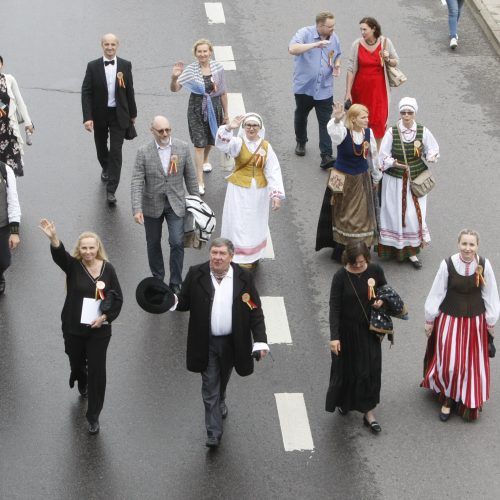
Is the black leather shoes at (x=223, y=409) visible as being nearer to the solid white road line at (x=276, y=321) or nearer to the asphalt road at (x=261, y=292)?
the asphalt road at (x=261, y=292)

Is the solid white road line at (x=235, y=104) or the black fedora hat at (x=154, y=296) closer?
the black fedora hat at (x=154, y=296)

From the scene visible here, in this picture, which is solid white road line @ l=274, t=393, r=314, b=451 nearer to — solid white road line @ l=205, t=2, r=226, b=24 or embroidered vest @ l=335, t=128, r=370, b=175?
embroidered vest @ l=335, t=128, r=370, b=175

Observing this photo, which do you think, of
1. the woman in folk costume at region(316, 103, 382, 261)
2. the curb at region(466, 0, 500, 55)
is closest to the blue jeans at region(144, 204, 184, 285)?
the woman in folk costume at region(316, 103, 382, 261)

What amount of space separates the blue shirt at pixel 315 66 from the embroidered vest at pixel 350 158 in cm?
227

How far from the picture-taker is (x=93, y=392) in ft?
33.8

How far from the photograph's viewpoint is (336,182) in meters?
12.8

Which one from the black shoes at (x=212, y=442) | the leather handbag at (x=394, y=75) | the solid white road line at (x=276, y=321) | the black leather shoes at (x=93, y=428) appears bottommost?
the solid white road line at (x=276, y=321)

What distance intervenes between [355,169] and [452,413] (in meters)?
2.94

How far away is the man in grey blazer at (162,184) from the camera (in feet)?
39.2

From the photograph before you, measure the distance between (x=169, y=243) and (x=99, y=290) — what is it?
2.49 m

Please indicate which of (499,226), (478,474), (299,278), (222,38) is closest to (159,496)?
(478,474)

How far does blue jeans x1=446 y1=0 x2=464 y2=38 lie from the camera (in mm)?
17859

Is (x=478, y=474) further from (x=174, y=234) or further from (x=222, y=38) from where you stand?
(x=222, y=38)

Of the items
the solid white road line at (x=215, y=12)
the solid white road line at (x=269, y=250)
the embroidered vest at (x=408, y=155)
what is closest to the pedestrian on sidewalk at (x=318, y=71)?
the solid white road line at (x=269, y=250)
